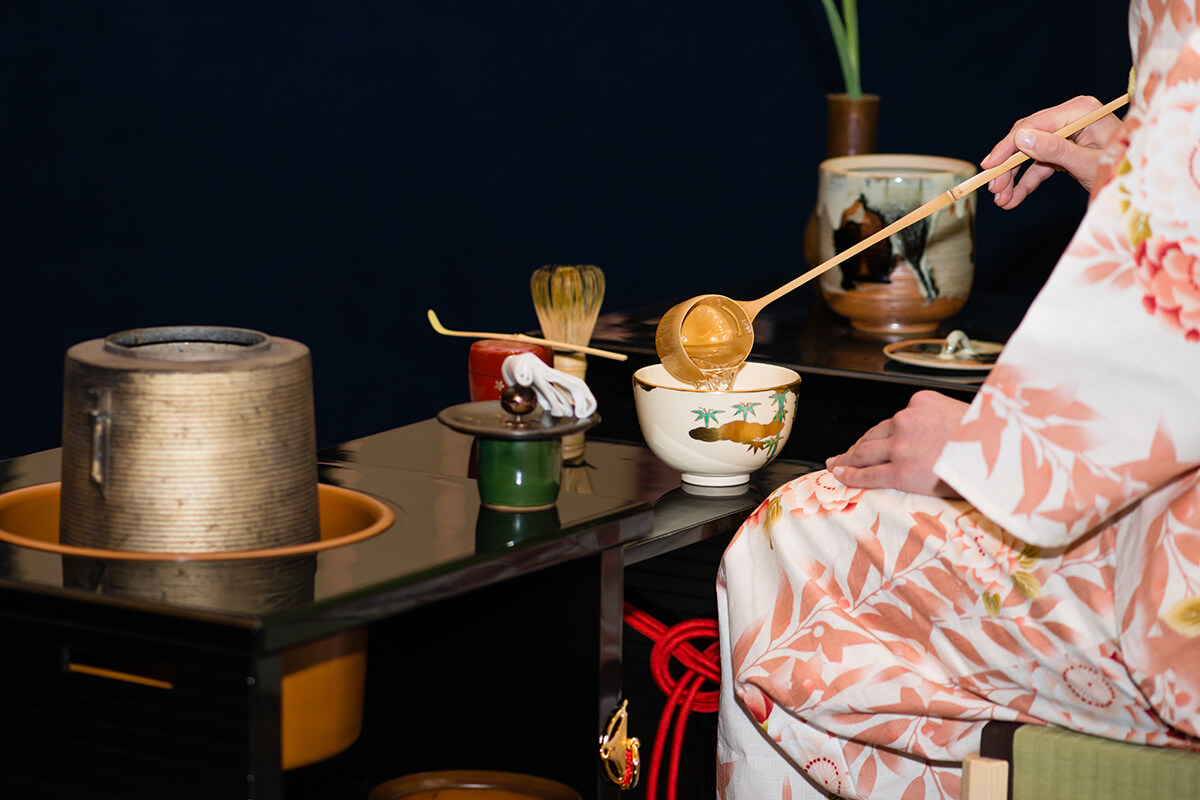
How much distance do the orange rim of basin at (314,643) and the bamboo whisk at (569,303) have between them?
0.50 m

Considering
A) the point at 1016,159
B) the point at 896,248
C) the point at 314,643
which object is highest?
the point at 1016,159

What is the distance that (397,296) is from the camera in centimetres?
330

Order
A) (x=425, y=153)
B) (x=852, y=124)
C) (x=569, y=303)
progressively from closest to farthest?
(x=569, y=303) < (x=852, y=124) < (x=425, y=153)

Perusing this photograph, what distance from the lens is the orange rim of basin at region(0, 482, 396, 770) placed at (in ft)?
3.15

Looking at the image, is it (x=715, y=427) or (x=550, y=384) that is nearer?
(x=550, y=384)

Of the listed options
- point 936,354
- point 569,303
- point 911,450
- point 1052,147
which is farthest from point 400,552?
point 936,354

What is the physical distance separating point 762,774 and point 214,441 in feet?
1.93

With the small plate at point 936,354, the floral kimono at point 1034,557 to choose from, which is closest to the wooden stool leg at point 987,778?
the floral kimono at point 1034,557

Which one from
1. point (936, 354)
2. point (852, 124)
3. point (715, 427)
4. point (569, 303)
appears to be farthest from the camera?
point (852, 124)

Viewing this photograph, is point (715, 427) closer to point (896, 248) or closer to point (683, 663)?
point (683, 663)

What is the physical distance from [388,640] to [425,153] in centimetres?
212

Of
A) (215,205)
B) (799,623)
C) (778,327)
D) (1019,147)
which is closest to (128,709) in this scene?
(799,623)

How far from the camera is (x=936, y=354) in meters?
1.89

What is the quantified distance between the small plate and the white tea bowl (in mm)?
443
